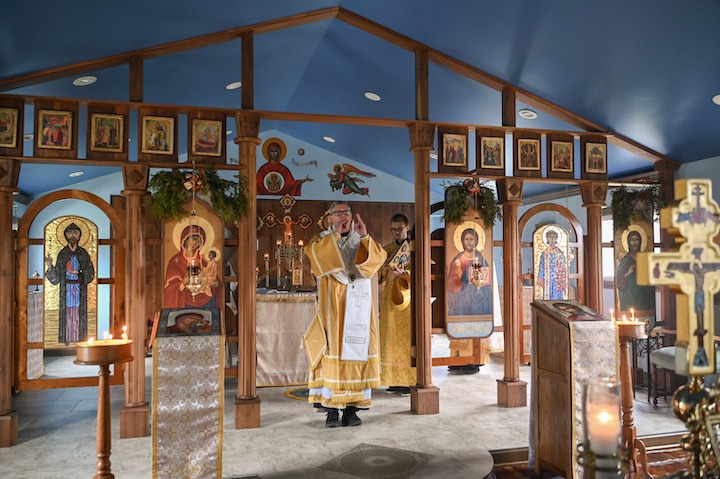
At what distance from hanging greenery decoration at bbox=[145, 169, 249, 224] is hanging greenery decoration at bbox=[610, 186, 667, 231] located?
4644 millimetres

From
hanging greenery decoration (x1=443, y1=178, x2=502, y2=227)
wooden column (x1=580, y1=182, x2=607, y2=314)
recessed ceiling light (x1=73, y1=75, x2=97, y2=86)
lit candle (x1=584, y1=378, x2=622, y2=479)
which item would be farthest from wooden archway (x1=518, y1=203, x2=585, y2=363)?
lit candle (x1=584, y1=378, x2=622, y2=479)

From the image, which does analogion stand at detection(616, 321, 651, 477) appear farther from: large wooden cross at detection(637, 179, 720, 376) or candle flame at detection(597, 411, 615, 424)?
candle flame at detection(597, 411, 615, 424)

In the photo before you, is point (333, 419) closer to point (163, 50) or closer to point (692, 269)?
point (163, 50)

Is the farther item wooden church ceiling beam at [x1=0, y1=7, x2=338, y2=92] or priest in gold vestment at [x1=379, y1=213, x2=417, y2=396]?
priest in gold vestment at [x1=379, y1=213, x2=417, y2=396]

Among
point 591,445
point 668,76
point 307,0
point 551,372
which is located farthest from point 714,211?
point 307,0

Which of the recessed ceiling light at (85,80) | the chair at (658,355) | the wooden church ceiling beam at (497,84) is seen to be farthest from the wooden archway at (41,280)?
the chair at (658,355)

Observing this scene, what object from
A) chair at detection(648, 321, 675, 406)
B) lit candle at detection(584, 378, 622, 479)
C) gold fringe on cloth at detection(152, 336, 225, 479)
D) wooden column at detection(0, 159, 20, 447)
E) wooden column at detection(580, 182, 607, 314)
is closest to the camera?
lit candle at detection(584, 378, 622, 479)

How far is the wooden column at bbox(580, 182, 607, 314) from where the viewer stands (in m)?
7.20

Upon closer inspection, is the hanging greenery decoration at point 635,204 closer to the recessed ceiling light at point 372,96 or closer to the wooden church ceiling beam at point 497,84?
the wooden church ceiling beam at point 497,84

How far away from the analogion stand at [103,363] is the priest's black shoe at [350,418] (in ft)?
8.42

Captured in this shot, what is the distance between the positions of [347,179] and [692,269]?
1162 cm

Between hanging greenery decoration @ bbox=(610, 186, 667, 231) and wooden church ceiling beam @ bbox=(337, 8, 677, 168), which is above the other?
wooden church ceiling beam @ bbox=(337, 8, 677, 168)

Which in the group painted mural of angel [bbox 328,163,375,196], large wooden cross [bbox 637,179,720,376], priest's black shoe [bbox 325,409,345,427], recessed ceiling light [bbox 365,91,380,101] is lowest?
priest's black shoe [bbox 325,409,345,427]

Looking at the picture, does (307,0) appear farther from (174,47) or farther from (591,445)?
(591,445)
